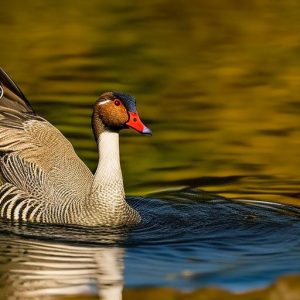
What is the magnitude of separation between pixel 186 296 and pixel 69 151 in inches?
149

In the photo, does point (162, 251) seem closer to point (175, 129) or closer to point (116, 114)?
point (116, 114)

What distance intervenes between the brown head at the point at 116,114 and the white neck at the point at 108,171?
116mm

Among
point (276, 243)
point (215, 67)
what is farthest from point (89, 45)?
point (276, 243)

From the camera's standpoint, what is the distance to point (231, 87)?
2172 centimetres

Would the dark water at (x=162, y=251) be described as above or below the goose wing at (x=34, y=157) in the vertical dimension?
below

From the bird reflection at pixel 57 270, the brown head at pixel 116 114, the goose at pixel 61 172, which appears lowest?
the bird reflection at pixel 57 270

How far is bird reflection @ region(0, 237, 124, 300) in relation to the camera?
1070 cm

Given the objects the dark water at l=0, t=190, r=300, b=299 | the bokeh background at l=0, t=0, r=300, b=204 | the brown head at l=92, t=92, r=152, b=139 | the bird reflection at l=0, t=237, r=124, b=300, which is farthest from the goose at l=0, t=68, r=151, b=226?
the bokeh background at l=0, t=0, r=300, b=204

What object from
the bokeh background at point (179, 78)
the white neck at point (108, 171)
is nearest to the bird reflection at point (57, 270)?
the white neck at point (108, 171)

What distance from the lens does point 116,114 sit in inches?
513

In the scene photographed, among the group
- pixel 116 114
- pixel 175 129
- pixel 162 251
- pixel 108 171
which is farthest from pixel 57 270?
pixel 175 129

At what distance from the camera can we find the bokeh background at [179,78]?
1609 centimetres

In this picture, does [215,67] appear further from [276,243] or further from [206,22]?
[276,243]

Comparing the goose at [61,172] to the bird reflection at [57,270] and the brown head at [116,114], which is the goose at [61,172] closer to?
the brown head at [116,114]
